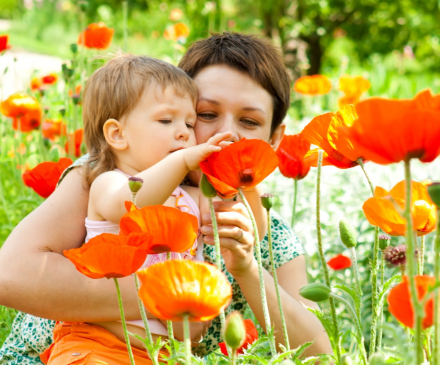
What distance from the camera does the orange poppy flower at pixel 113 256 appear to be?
86 centimetres

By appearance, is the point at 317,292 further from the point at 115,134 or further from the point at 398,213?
the point at 115,134

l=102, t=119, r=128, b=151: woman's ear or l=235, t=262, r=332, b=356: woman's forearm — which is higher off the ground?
l=102, t=119, r=128, b=151: woman's ear

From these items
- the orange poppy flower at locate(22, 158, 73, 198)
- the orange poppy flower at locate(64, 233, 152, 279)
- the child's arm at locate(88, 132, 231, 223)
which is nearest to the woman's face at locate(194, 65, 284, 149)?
the child's arm at locate(88, 132, 231, 223)

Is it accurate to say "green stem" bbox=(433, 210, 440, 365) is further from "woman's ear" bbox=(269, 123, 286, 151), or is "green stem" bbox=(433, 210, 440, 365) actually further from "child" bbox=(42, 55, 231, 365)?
"woman's ear" bbox=(269, 123, 286, 151)

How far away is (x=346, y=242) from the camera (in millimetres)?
1077

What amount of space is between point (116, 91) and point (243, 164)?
2.31 ft

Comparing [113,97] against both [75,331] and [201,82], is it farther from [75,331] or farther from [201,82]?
[75,331]

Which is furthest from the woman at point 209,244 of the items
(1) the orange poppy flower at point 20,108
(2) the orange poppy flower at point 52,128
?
(2) the orange poppy flower at point 52,128

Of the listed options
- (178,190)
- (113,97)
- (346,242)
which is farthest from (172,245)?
(113,97)

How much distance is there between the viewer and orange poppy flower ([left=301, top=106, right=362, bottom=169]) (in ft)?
3.33

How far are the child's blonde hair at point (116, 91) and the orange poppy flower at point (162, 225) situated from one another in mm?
717

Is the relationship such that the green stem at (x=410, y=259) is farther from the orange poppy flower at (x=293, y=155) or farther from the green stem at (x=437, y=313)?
the orange poppy flower at (x=293, y=155)

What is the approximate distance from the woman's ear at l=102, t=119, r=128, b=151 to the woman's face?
0.73 feet

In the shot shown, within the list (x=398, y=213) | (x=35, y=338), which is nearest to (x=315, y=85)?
(x=35, y=338)
